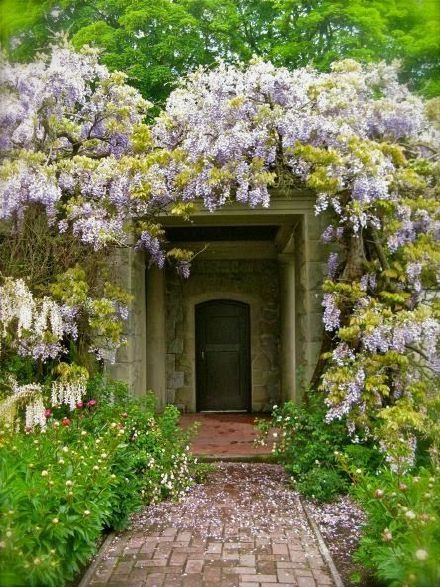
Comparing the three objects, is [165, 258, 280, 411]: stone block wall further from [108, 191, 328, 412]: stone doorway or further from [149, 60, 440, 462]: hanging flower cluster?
[149, 60, 440, 462]: hanging flower cluster

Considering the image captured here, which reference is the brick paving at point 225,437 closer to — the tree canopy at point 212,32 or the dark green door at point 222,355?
the dark green door at point 222,355

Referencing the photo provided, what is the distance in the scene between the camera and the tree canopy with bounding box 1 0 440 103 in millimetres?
7008

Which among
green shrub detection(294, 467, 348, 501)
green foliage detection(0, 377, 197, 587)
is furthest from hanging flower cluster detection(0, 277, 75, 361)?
green shrub detection(294, 467, 348, 501)

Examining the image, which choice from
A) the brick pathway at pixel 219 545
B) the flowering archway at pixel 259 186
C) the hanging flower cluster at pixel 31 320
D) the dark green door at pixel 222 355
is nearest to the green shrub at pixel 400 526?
the brick pathway at pixel 219 545

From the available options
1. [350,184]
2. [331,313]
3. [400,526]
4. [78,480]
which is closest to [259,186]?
[350,184]

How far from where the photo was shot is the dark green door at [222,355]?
874 centimetres

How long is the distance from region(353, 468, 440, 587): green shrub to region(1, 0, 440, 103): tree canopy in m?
4.71

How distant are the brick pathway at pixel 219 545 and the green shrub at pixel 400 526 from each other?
1.60 feet

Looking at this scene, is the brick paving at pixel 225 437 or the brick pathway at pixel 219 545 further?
the brick paving at pixel 225 437

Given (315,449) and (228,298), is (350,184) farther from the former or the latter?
(228,298)

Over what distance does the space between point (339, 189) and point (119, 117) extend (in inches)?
82.3

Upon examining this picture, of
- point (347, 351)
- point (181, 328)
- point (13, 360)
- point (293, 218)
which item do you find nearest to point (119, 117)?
point (293, 218)

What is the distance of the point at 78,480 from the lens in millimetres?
2855

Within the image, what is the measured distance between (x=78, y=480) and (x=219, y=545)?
3.91ft
